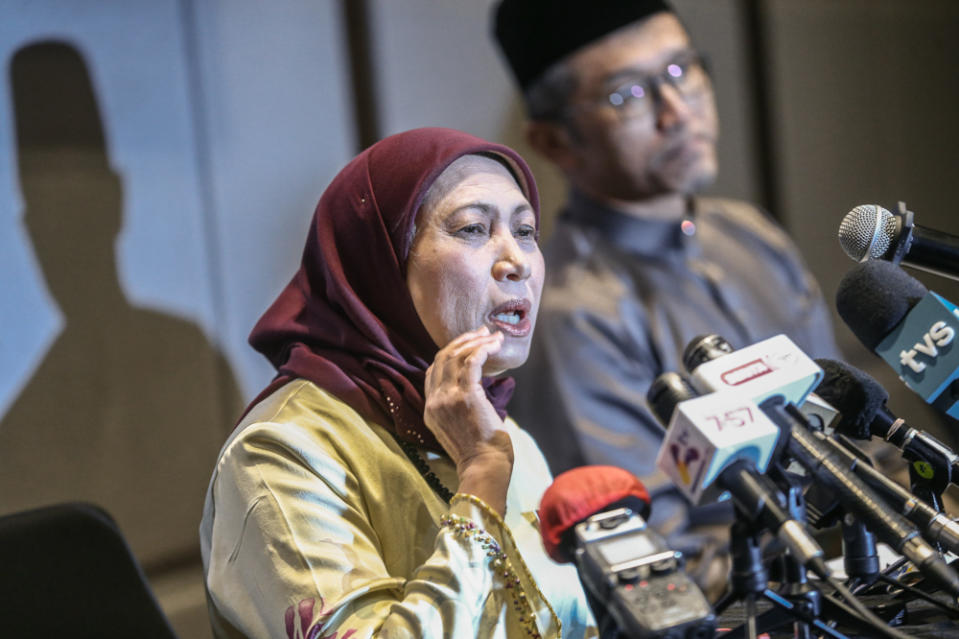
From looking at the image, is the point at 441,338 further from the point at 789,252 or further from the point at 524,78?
the point at 789,252

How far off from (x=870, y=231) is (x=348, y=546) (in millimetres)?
712

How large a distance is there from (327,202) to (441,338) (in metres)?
0.27

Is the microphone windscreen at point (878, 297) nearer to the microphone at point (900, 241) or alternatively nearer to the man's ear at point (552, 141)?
the microphone at point (900, 241)

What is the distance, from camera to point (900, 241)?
113 cm

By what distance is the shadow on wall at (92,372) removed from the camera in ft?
6.27

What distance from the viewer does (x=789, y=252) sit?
309cm

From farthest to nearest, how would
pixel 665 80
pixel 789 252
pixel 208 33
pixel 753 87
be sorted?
pixel 753 87 < pixel 789 252 < pixel 665 80 < pixel 208 33

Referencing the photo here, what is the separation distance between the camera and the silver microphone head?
3.74ft

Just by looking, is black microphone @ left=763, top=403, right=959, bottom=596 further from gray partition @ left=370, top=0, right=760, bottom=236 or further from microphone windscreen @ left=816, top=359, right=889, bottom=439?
gray partition @ left=370, top=0, right=760, bottom=236

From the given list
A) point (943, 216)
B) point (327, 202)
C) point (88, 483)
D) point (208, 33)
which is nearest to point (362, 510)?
point (327, 202)

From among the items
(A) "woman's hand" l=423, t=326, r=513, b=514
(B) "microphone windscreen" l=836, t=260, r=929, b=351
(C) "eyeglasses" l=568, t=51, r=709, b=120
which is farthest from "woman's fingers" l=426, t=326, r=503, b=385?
(C) "eyeglasses" l=568, t=51, r=709, b=120

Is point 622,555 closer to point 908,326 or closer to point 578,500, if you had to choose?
point 578,500

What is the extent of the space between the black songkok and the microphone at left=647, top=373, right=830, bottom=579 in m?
1.91

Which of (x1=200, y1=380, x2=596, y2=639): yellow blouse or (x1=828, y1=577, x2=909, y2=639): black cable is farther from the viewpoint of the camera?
(x1=200, y1=380, x2=596, y2=639): yellow blouse
